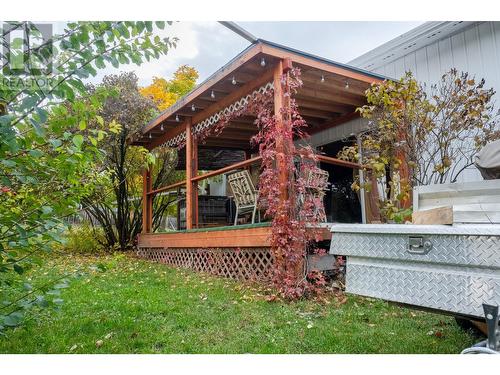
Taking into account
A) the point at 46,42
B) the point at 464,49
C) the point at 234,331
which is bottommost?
the point at 234,331

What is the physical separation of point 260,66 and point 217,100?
5.22 feet

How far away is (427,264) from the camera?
5.85 feet

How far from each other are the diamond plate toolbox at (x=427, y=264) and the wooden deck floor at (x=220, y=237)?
2789mm

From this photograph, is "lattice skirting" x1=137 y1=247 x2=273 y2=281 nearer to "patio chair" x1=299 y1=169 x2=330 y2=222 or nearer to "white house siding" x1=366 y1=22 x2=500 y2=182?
"patio chair" x1=299 y1=169 x2=330 y2=222

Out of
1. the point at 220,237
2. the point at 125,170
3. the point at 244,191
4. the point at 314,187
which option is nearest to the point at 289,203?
the point at 314,187

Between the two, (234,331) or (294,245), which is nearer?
(234,331)

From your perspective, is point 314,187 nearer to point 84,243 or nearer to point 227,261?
point 227,261

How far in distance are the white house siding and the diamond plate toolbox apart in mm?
4326

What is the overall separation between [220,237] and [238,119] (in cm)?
281

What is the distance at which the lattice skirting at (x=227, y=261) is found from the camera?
5.28 metres

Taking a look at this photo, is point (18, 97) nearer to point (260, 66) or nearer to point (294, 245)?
point (294, 245)

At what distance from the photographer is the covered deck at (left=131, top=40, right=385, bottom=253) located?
512 centimetres
